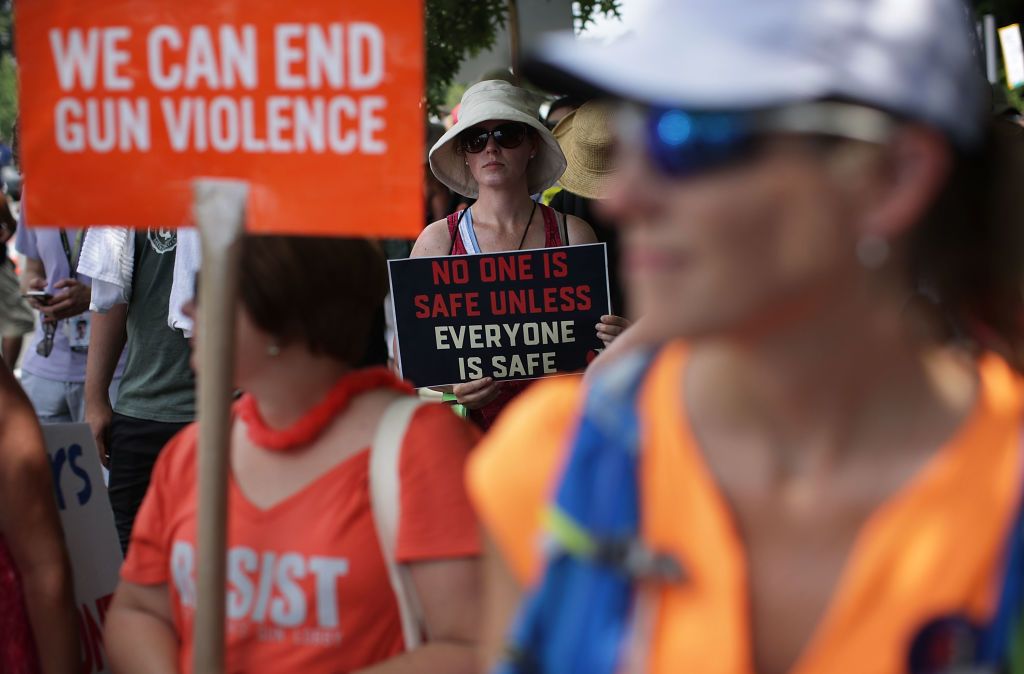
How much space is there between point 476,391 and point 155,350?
1.26 m

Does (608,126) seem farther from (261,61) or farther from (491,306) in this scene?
(261,61)

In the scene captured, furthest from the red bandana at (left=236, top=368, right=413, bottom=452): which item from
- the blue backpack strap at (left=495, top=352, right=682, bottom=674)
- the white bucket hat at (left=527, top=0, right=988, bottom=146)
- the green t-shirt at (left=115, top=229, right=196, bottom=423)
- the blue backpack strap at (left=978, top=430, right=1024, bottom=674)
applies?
the green t-shirt at (left=115, top=229, right=196, bottom=423)

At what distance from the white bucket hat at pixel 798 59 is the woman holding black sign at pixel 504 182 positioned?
2920 millimetres

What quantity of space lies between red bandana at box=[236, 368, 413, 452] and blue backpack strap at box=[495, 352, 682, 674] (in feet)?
2.89

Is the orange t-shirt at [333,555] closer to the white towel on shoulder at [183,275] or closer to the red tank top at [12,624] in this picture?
the red tank top at [12,624]

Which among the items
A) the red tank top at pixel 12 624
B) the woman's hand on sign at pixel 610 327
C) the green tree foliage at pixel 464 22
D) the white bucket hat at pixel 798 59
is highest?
the green tree foliage at pixel 464 22

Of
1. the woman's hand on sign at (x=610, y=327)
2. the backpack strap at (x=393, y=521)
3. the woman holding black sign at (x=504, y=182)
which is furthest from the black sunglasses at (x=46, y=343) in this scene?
the backpack strap at (x=393, y=521)

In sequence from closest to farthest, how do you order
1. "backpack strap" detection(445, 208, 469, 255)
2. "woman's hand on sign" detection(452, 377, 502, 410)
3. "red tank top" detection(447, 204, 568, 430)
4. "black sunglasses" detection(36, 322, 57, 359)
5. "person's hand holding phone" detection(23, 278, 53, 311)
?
"woman's hand on sign" detection(452, 377, 502, 410) < "red tank top" detection(447, 204, 568, 430) < "backpack strap" detection(445, 208, 469, 255) < "person's hand holding phone" detection(23, 278, 53, 311) < "black sunglasses" detection(36, 322, 57, 359)

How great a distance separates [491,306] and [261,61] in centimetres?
178

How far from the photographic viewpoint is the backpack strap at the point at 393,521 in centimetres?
208

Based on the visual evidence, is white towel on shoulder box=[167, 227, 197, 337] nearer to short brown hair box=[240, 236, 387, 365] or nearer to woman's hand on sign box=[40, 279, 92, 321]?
woman's hand on sign box=[40, 279, 92, 321]

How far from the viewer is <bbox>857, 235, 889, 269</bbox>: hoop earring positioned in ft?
4.33

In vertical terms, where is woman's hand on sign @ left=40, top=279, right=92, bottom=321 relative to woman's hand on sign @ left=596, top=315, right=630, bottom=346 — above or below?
above

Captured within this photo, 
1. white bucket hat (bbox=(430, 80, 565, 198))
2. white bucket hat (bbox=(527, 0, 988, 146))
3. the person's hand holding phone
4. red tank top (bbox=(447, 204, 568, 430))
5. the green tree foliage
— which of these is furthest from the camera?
the green tree foliage
